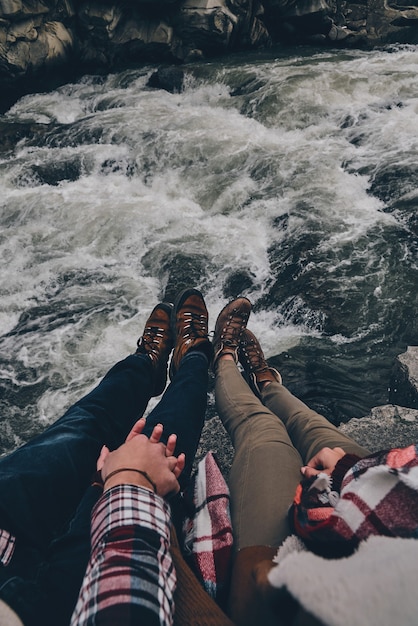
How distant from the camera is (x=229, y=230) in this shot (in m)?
5.92

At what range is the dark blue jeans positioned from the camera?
1353 millimetres

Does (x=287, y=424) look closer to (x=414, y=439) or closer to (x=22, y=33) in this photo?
(x=414, y=439)

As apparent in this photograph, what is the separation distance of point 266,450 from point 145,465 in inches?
25.0

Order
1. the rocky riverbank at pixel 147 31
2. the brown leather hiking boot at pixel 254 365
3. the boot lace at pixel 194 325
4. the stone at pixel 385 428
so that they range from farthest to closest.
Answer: the rocky riverbank at pixel 147 31 < the boot lace at pixel 194 325 < the brown leather hiking boot at pixel 254 365 < the stone at pixel 385 428

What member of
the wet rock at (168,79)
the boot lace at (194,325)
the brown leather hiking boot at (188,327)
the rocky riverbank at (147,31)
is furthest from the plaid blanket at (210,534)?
the rocky riverbank at (147,31)

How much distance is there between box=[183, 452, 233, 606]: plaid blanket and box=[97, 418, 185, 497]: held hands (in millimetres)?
161

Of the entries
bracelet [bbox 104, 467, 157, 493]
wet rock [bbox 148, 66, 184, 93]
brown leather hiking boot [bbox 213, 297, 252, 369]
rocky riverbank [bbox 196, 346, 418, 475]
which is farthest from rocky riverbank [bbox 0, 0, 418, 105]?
bracelet [bbox 104, 467, 157, 493]

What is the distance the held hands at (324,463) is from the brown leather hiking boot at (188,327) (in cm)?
147

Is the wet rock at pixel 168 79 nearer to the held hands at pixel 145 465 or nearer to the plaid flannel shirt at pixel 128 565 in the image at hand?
the held hands at pixel 145 465

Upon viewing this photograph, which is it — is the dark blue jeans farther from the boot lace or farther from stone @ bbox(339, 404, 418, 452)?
stone @ bbox(339, 404, 418, 452)

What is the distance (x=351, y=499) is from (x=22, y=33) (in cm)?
1223

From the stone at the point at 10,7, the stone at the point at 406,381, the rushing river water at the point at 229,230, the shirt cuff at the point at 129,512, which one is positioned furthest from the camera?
the stone at the point at 10,7

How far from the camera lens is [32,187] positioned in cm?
764

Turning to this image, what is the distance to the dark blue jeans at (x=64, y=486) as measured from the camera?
4.44 feet
